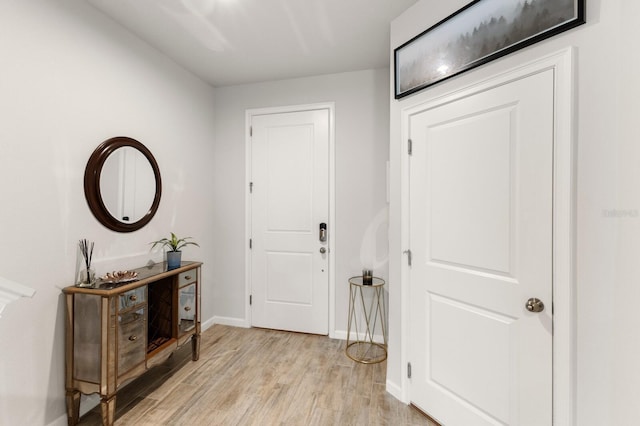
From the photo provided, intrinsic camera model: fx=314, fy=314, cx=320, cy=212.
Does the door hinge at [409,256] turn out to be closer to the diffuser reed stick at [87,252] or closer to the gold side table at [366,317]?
the gold side table at [366,317]

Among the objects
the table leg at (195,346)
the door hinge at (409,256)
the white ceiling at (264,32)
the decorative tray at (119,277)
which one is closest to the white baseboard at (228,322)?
the table leg at (195,346)

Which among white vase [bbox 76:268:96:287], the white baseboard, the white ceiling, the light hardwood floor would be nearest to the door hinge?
the light hardwood floor

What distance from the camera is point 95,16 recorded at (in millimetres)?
2121

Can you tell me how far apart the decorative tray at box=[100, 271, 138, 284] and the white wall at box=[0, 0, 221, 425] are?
0.14 metres

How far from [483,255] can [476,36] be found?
1.17 meters

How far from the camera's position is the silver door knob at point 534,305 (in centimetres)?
139

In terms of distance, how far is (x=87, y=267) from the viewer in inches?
77.0

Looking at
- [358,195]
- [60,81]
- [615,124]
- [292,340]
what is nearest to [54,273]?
[60,81]

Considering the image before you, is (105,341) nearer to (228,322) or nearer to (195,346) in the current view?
(195,346)

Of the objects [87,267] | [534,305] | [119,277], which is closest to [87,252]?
[87,267]

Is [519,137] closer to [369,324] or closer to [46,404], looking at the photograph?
[369,324]

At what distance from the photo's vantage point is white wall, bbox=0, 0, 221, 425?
1647 millimetres

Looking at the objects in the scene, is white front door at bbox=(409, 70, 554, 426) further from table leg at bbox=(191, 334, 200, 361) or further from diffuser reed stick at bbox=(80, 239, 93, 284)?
diffuser reed stick at bbox=(80, 239, 93, 284)

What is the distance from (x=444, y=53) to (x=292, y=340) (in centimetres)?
275
